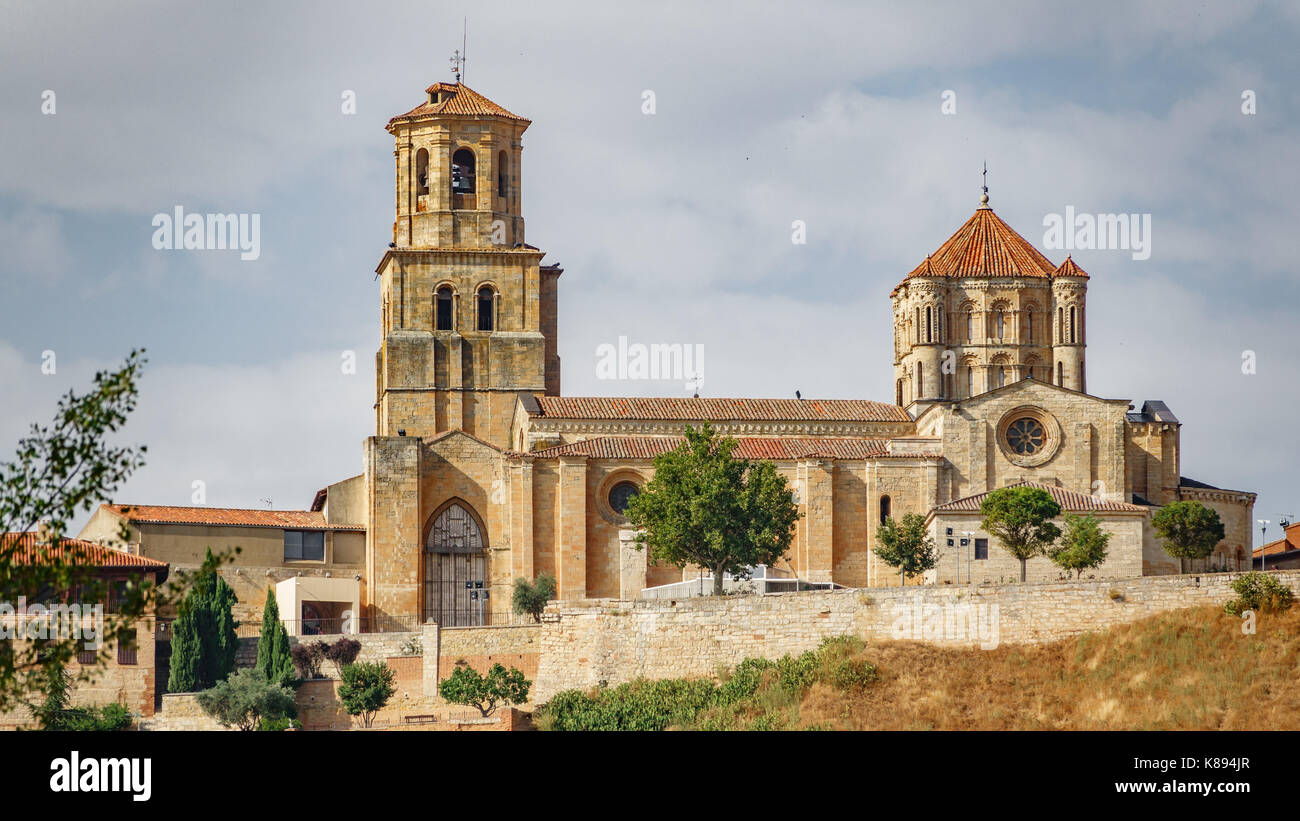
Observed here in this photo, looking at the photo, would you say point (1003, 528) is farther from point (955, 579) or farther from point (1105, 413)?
point (1105, 413)

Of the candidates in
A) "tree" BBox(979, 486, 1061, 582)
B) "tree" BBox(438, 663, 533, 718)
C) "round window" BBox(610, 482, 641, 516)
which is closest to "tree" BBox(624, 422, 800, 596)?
"round window" BBox(610, 482, 641, 516)

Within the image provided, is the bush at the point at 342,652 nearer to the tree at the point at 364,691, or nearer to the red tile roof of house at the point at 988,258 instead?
the tree at the point at 364,691

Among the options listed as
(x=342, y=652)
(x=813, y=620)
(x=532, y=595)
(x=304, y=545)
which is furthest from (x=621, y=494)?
(x=813, y=620)

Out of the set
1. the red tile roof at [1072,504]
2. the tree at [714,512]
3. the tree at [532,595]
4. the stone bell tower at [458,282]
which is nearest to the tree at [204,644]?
the tree at [532,595]

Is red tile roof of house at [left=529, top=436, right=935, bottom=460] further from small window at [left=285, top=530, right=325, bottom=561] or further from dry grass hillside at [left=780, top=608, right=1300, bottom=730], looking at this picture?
dry grass hillside at [left=780, top=608, right=1300, bottom=730]

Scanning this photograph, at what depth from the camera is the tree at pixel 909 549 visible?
2302 inches

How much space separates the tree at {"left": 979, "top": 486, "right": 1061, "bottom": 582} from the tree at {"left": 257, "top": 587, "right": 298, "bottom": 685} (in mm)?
18350

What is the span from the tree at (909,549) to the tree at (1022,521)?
228 centimetres

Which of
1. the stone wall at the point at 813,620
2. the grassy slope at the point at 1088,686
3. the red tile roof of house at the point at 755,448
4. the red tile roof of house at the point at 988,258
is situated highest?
the red tile roof of house at the point at 988,258
